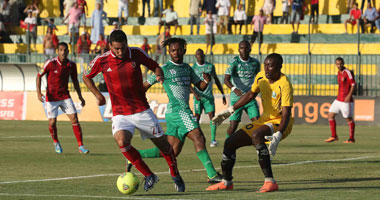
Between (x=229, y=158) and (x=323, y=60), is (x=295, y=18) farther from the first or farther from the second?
(x=229, y=158)

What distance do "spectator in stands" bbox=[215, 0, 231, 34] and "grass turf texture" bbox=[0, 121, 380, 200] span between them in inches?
606

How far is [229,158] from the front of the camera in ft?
36.8

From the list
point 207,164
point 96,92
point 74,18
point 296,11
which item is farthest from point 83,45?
point 96,92

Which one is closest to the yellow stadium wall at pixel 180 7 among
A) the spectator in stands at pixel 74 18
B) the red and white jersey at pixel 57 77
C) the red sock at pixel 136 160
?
the spectator in stands at pixel 74 18

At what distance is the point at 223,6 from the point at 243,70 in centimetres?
2035

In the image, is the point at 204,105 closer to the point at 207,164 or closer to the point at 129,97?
the point at 207,164

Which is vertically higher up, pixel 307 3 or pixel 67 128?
pixel 307 3

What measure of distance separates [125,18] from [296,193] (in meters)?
32.2

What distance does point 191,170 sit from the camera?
14.0m

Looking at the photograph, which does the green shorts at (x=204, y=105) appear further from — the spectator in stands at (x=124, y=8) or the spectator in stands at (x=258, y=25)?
the spectator in stands at (x=124, y=8)

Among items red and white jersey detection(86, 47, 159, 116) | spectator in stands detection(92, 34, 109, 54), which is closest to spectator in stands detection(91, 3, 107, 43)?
spectator in stands detection(92, 34, 109, 54)

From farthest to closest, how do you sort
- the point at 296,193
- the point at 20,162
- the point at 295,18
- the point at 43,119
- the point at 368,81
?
the point at 295,18 < the point at 43,119 < the point at 368,81 < the point at 20,162 < the point at 296,193

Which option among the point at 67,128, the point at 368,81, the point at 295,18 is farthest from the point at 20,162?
the point at 295,18

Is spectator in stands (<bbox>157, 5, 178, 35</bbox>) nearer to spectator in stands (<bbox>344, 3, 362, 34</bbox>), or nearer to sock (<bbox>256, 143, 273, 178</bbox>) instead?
spectator in stands (<bbox>344, 3, 362, 34</bbox>)
